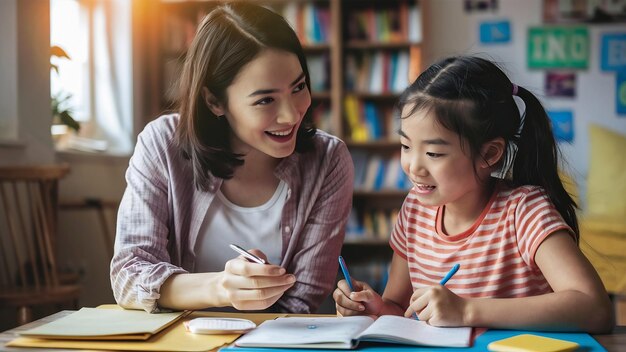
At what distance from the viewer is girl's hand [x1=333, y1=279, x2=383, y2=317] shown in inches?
52.5

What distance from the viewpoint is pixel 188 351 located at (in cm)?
104

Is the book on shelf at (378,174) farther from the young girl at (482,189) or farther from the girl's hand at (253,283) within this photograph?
the girl's hand at (253,283)

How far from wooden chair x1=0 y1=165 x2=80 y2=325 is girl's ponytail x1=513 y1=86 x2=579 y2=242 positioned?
1912 mm

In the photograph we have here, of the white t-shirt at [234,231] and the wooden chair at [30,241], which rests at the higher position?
the white t-shirt at [234,231]

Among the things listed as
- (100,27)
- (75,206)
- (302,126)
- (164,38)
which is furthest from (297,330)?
(164,38)

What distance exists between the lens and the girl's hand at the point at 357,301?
1333 millimetres

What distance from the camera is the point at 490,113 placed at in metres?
1.39

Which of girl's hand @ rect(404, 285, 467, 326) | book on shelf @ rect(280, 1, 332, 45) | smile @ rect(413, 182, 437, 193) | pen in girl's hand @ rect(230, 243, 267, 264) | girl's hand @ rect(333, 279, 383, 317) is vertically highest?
book on shelf @ rect(280, 1, 332, 45)

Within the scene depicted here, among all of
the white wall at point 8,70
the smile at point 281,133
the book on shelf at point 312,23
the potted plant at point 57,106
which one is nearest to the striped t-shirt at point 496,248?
the smile at point 281,133

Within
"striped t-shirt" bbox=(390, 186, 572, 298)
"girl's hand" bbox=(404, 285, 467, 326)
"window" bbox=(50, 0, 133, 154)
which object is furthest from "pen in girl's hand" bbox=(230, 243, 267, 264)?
"window" bbox=(50, 0, 133, 154)

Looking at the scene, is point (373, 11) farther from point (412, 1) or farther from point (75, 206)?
point (75, 206)

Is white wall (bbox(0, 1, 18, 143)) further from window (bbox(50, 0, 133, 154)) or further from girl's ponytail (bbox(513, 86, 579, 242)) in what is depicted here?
girl's ponytail (bbox(513, 86, 579, 242))

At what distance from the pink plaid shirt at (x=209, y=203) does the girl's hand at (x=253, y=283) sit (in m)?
0.25

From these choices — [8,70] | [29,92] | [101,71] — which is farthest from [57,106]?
[101,71]
